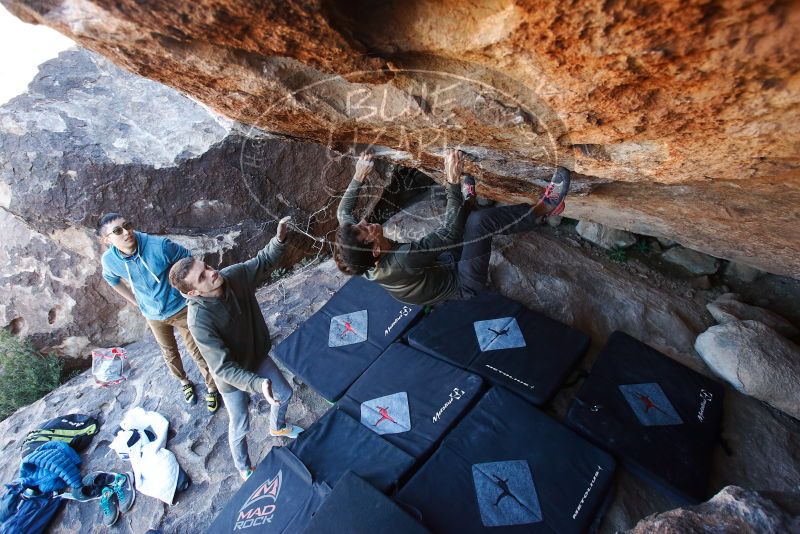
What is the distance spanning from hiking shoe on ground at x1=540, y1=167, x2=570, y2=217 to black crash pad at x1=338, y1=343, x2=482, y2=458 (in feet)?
4.81

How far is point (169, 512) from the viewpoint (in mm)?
3350

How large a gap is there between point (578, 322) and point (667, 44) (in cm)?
306

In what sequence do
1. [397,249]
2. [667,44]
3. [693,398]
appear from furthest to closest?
[693,398]
[397,249]
[667,44]

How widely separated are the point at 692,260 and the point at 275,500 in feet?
15.4

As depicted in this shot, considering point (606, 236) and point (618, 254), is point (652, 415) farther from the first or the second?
point (606, 236)

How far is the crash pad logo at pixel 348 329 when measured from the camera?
404 cm

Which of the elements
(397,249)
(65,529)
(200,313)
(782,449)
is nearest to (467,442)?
(397,249)

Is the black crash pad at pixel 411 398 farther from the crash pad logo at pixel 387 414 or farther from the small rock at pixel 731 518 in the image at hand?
the small rock at pixel 731 518

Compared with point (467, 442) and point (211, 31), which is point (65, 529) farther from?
point (211, 31)

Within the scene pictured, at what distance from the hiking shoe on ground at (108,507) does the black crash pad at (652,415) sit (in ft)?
11.9

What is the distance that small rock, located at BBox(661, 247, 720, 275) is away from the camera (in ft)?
14.9

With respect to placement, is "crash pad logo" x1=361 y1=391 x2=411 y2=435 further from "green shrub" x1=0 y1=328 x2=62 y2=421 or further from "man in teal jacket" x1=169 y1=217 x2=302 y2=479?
"green shrub" x1=0 y1=328 x2=62 y2=421

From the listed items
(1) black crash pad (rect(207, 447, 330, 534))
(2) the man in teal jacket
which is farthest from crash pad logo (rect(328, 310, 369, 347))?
(1) black crash pad (rect(207, 447, 330, 534))

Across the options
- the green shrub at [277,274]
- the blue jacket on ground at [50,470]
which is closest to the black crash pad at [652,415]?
the green shrub at [277,274]
